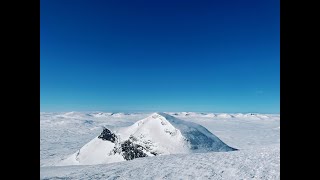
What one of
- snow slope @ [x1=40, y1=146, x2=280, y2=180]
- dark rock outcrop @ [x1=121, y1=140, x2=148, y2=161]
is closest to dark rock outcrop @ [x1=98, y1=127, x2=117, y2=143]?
dark rock outcrop @ [x1=121, y1=140, x2=148, y2=161]

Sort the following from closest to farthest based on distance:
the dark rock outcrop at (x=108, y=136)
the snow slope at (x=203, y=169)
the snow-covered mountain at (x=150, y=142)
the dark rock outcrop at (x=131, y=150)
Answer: the snow slope at (x=203, y=169), the snow-covered mountain at (x=150, y=142), the dark rock outcrop at (x=131, y=150), the dark rock outcrop at (x=108, y=136)

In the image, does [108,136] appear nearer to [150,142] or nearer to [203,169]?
[150,142]

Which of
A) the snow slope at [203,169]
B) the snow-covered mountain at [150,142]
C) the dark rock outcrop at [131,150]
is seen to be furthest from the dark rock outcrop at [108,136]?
the snow slope at [203,169]

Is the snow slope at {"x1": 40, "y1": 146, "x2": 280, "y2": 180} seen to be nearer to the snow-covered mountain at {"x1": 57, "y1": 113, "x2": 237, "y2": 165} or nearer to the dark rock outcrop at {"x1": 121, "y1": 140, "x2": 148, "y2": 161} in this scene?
the snow-covered mountain at {"x1": 57, "y1": 113, "x2": 237, "y2": 165}

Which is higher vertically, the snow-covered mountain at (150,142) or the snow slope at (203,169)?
the snow slope at (203,169)

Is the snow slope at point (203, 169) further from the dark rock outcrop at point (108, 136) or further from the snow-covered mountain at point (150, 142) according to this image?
the dark rock outcrop at point (108, 136)

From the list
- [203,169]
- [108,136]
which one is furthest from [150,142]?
[203,169]

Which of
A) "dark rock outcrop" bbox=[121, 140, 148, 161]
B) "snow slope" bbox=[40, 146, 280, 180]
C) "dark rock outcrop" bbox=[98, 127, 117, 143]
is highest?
"snow slope" bbox=[40, 146, 280, 180]
